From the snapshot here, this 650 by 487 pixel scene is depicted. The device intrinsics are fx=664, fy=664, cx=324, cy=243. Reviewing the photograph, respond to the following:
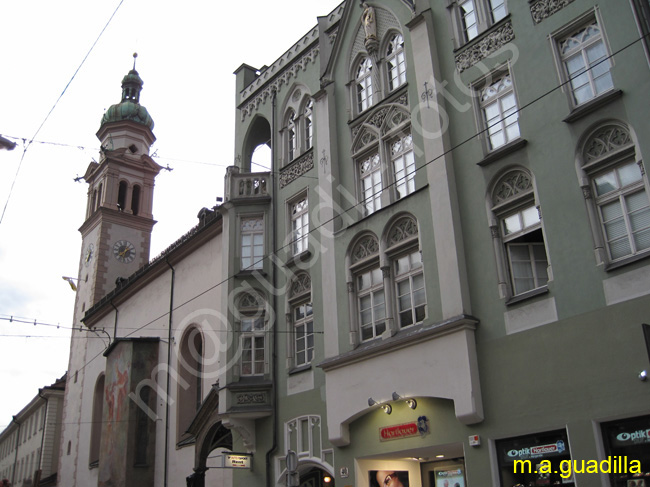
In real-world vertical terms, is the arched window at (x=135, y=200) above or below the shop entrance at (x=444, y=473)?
above

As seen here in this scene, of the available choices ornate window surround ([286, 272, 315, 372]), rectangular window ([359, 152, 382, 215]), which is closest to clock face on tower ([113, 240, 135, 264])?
ornate window surround ([286, 272, 315, 372])

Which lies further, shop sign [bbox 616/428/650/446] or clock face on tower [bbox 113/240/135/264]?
clock face on tower [bbox 113/240/135/264]

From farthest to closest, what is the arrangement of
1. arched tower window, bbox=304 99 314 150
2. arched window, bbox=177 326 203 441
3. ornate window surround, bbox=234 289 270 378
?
arched window, bbox=177 326 203 441 < arched tower window, bbox=304 99 314 150 < ornate window surround, bbox=234 289 270 378

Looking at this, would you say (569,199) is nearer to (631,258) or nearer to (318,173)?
(631,258)

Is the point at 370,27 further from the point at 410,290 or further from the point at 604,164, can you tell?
the point at 604,164

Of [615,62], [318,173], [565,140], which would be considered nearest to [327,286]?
[318,173]

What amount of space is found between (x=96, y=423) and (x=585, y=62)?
97.2ft

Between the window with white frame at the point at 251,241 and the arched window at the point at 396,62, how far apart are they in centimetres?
637

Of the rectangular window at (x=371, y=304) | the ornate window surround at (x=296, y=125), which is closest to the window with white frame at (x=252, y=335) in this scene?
the rectangular window at (x=371, y=304)

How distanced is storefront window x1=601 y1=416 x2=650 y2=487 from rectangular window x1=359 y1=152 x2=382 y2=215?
7.94 meters

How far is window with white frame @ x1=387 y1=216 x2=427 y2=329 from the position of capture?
49.2 ft

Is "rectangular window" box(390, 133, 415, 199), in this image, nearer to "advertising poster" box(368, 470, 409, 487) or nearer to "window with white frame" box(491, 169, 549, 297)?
"window with white frame" box(491, 169, 549, 297)

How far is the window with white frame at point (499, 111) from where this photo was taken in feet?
45.6

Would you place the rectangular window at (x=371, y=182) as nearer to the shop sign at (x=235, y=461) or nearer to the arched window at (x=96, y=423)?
the shop sign at (x=235, y=461)
